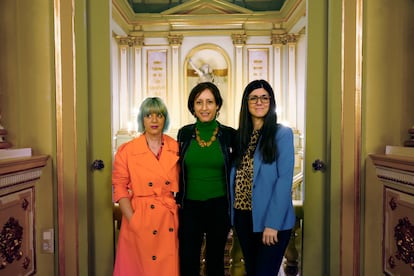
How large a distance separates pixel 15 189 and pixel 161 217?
0.90 m

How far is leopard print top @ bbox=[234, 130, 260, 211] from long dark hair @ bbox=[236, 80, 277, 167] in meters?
0.03

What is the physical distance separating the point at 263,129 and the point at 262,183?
0.30 metres

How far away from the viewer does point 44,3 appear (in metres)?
2.22

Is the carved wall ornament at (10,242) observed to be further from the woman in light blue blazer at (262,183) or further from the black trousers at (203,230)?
Result: the woman in light blue blazer at (262,183)

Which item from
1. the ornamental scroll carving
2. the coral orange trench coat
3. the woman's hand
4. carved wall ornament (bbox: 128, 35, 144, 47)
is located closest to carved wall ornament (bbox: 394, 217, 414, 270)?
the woman's hand

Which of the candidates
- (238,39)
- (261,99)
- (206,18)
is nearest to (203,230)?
(261,99)

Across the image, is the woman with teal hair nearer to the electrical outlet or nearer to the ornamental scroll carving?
the electrical outlet

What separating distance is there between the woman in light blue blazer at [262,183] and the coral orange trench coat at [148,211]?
1.27ft

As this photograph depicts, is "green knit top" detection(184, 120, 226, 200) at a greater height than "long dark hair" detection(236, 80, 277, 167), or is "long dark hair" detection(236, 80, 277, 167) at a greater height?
"long dark hair" detection(236, 80, 277, 167)

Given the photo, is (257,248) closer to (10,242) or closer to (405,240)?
(405,240)

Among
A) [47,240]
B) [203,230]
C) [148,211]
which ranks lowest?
[47,240]

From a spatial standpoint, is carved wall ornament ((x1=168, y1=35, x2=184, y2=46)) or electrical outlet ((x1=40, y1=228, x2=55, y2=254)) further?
carved wall ornament ((x1=168, y1=35, x2=184, y2=46))

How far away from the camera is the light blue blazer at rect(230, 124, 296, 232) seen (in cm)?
180

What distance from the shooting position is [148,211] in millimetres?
1982
